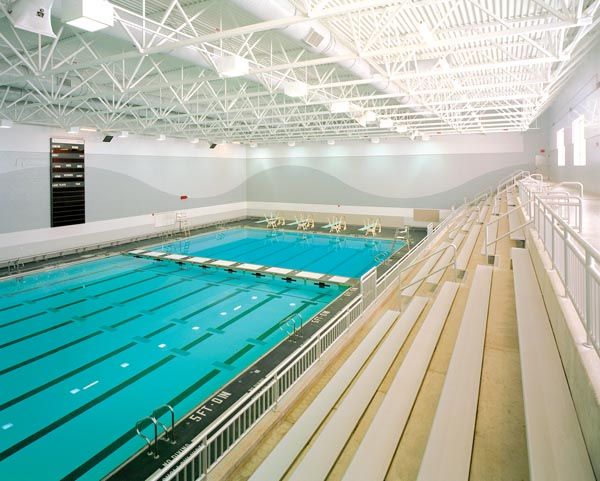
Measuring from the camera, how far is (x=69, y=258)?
1636 centimetres

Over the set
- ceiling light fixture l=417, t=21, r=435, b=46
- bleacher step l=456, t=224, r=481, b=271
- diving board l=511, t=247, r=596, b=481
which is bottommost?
diving board l=511, t=247, r=596, b=481

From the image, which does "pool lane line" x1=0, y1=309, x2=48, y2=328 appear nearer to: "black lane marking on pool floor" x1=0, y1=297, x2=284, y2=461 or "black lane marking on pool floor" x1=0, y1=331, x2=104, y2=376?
"black lane marking on pool floor" x1=0, y1=331, x2=104, y2=376

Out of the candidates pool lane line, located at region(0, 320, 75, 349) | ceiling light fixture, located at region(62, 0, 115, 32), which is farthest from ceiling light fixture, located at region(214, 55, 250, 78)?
pool lane line, located at region(0, 320, 75, 349)

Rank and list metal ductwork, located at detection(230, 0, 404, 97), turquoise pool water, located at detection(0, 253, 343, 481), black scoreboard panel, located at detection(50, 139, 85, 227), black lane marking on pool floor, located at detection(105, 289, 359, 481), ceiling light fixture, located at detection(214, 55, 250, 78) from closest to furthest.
→ black lane marking on pool floor, located at detection(105, 289, 359, 481)
metal ductwork, located at detection(230, 0, 404, 97)
turquoise pool water, located at detection(0, 253, 343, 481)
ceiling light fixture, located at detection(214, 55, 250, 78)
black scoreboard panel, located at detection(50, 139, 85, 227)

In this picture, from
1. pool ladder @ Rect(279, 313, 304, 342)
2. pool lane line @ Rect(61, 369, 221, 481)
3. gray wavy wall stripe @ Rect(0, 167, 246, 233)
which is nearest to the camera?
pool lane line @ Rect(61, 369, 221, 481)

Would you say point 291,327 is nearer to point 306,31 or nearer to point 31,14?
point 306,31

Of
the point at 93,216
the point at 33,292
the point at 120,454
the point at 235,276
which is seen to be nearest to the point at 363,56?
the point at 120,454

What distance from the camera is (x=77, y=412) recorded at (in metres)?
6.39

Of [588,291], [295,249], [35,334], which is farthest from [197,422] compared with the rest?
[295,249]

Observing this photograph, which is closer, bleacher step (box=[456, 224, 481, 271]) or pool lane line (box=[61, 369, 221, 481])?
pool lane line (box=[61, 369, 221, 481])

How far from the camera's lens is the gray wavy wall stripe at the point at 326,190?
21969 mm

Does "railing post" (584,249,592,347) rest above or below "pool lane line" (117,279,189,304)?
above

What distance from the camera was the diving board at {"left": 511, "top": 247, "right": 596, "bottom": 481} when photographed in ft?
7.46

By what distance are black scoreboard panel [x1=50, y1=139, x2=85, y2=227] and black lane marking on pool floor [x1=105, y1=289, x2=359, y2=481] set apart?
13.7 metres
